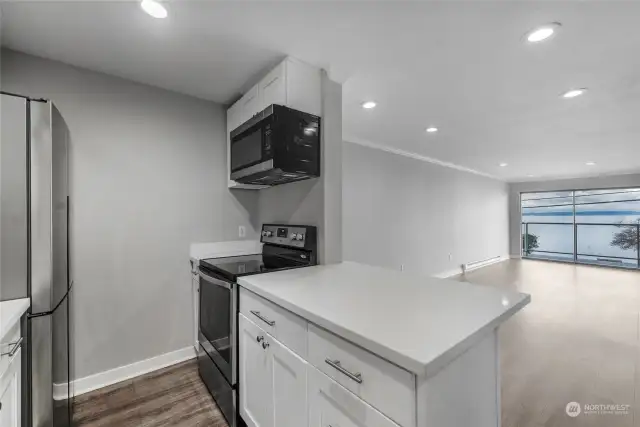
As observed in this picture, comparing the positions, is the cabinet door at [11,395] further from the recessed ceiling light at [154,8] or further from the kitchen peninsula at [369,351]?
the recessed ceiling light at [154,8]

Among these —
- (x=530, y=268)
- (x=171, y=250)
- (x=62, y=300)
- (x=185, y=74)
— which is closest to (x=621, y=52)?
(x=185, y=74)

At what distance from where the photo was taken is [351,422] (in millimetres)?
922

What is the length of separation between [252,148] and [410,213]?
3.56 m

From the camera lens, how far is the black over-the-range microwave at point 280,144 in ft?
5.85

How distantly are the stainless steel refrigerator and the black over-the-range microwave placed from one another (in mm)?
1075

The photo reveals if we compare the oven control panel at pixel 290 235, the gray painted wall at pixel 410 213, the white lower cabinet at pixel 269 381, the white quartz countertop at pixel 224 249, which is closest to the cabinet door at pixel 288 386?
the white lower cabinet at pixel 269 381

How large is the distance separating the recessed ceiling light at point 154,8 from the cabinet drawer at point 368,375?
176 centimetres

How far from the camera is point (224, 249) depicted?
8.64 ft

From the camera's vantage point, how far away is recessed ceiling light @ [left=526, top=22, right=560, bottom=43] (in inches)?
61.0

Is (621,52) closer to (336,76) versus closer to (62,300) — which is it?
(336,76)

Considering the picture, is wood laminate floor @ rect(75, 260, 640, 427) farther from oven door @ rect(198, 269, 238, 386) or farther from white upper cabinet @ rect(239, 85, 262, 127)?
white upper cabinet @ rect(239, 85, 262, 127)

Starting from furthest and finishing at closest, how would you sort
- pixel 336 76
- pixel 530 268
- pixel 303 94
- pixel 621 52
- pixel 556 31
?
pixel 530 268, pixel 336 76, pixel 303 94, pixel 621 52, pixel 556 31

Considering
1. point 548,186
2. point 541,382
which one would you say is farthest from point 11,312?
point 548,186

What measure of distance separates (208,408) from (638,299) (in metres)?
6.24
